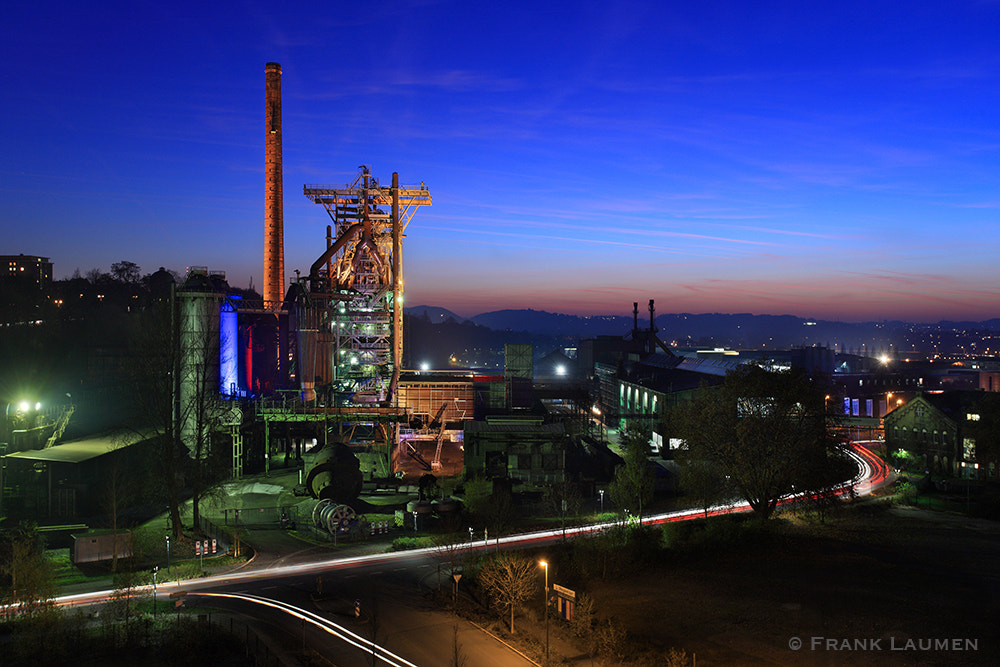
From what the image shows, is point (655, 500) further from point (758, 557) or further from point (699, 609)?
point (699, 609)

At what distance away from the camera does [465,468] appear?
1567 inches

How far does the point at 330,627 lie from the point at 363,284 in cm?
4326

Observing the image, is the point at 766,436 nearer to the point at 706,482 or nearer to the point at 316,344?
the point at 706,482

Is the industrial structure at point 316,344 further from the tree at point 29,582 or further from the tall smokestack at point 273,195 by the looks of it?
the tree at point 29,582

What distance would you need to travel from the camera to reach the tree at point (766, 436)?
29.5 metres

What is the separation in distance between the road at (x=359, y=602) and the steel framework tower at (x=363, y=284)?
30.3 m

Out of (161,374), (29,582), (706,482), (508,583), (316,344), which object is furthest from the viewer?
(316,344)

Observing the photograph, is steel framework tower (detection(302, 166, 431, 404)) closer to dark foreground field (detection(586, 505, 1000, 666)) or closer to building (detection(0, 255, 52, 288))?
dark foreground field (detection(586, 505, 1000, 666))

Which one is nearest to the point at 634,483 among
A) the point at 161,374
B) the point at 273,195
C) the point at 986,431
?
the point at 161,374

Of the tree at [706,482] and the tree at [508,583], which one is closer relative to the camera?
the tree at [508,583]

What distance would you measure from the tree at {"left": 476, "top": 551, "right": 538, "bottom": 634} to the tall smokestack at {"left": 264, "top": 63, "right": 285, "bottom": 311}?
134 feet

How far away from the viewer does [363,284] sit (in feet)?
197

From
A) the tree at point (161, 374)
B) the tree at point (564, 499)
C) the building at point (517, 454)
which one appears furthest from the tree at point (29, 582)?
the building at point (517, 454)

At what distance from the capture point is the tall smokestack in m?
56.8
